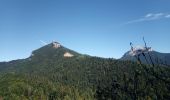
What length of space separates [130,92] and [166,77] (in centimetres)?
131

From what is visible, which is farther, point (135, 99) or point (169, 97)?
point (169, 97)

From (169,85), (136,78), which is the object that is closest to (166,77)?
(169,85)

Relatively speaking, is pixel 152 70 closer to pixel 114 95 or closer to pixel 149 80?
pixel 149 80

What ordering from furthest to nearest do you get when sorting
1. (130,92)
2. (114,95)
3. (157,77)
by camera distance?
1. (114,95)
2. (130,92)
3. (157,77)

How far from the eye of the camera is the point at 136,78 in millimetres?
10305

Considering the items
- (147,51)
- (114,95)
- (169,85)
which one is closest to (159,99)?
(169,85)

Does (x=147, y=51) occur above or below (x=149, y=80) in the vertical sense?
above

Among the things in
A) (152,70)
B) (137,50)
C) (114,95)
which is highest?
(137,50)

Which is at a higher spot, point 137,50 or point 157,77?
point 137,50

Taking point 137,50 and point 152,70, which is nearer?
point 152,70

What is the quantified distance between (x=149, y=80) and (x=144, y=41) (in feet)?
4.36

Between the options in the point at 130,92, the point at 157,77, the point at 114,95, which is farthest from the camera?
the point at 114,95

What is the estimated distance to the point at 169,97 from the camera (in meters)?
11.0

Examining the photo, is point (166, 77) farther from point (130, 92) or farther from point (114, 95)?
point (114, 95)
